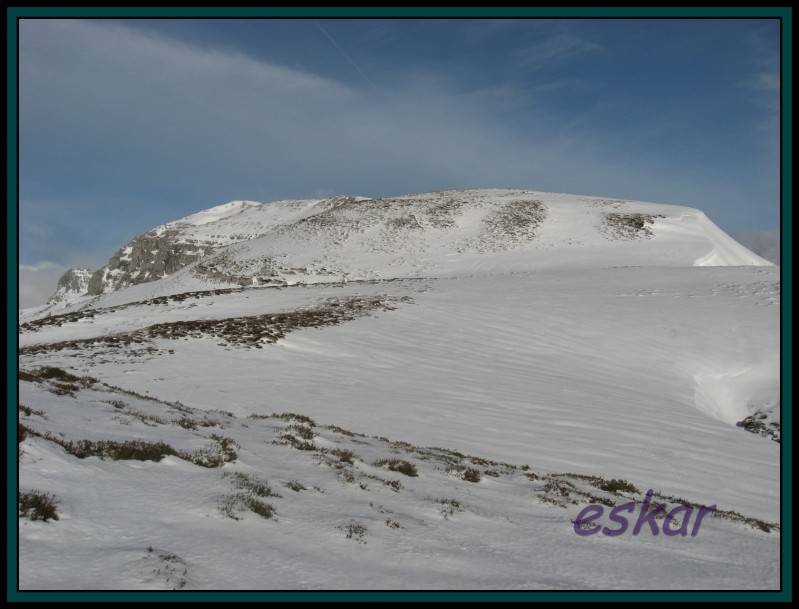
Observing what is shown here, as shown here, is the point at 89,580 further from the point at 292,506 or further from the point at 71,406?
the point at 71,406

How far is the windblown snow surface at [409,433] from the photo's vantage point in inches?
223

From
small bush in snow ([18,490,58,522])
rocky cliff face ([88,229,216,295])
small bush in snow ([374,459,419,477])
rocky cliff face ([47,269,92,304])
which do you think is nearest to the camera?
small bush in snow ([18,490,58,522])

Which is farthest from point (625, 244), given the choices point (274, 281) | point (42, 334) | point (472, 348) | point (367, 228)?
point (42, 334)

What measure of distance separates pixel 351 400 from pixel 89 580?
39.5 ft

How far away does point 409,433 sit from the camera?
13977mm

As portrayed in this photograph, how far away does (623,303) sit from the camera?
29609 millimetres

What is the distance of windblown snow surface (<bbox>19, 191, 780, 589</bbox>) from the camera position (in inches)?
223

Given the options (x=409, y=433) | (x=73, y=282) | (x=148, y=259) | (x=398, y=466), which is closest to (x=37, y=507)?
(x=398, y=466)

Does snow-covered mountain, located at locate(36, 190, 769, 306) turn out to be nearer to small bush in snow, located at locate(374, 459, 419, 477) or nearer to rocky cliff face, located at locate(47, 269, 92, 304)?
small bush in snow, located at locate(374, 459, 419, 477)

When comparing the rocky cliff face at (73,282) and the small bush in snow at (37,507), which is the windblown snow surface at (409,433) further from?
the rocky cliff face at (73,282)

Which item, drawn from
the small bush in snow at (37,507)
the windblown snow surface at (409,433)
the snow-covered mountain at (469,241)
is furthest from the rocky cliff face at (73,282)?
the small bush in snow at (37,507)

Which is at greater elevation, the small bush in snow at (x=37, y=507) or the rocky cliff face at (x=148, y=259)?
the rocky cliff face at (x=148, y=259)

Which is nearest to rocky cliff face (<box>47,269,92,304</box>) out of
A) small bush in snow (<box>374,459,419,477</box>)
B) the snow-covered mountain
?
the snow-covered mountain

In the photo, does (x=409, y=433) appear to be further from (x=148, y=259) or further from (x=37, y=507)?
(x=148, y=259)
